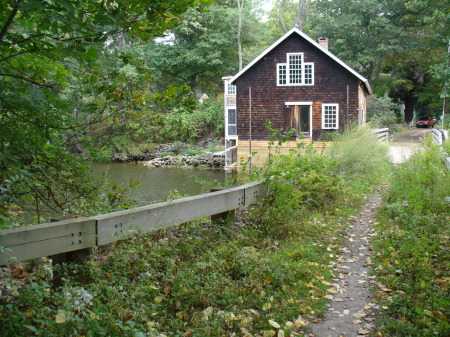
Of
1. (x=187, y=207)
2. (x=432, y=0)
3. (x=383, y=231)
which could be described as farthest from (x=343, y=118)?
(x=187, y=207)

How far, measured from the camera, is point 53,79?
4.54 metres

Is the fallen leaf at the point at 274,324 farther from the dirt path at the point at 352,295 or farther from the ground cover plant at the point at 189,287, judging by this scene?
the dirt path at the point at 352,295

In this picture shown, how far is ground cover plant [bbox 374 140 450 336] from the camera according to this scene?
3.90m

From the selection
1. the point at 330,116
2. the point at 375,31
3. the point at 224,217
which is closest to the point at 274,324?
the point at 224,217

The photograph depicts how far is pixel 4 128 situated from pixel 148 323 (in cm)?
206

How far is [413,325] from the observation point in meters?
3.86

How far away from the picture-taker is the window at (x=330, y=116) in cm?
2913

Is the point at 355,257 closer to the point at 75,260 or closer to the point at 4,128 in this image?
the point at 75,260

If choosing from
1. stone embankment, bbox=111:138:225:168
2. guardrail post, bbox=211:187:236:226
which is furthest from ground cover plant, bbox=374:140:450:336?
stone embankment, bbox=111:138:225:168

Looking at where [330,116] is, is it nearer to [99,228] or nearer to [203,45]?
[203,45]

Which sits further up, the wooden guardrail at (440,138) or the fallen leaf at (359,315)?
the wooden guardrail at (440,138)

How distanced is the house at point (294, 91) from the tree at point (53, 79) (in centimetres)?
2380

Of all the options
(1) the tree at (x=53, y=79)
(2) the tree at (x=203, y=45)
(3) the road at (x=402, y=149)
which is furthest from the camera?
(2) the tree at (x=203, y=45)

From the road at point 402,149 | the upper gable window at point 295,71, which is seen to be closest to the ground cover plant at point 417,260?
the road at point 402,149
